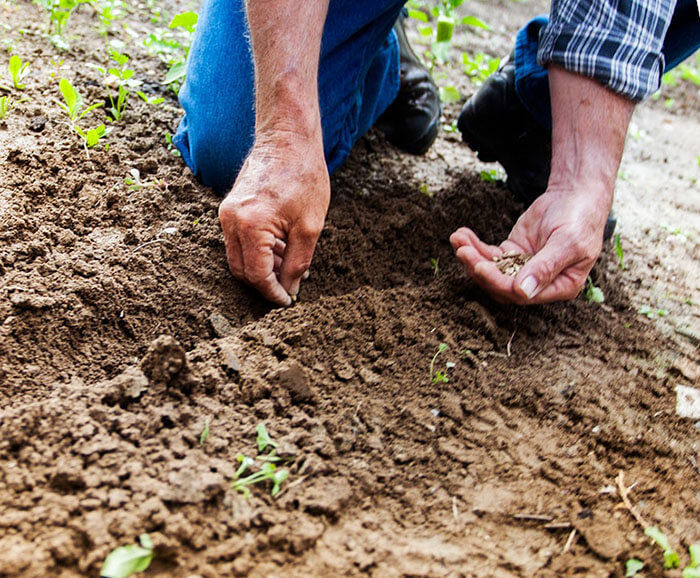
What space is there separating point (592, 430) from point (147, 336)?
1.14m

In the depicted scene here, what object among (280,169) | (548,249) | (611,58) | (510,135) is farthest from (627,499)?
(510,135)

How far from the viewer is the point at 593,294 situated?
202cm

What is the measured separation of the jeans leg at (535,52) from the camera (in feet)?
7.11

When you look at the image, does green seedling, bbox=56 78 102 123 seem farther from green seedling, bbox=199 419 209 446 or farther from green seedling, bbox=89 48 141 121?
green seedling, bbox=199 419 209 446

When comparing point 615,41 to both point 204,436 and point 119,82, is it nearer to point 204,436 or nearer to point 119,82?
point 204,436

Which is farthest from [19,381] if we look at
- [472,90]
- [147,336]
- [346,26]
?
[472,90]

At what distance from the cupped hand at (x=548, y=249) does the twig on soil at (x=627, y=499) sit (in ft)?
1.70

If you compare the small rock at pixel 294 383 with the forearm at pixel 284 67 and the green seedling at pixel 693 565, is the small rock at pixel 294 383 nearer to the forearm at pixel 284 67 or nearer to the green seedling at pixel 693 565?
the forearm at pixel 284 67

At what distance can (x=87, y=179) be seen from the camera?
1.92 meters

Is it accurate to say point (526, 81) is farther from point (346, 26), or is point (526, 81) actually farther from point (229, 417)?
point (229, 417)

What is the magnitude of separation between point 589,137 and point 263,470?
147 centimetres

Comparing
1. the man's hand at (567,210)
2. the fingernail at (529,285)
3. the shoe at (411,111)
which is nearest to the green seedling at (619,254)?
the man's hand at (567,210)

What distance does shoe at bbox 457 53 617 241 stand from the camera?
2428mm

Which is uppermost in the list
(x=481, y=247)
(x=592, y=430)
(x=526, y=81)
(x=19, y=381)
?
(x=526, y=81)
